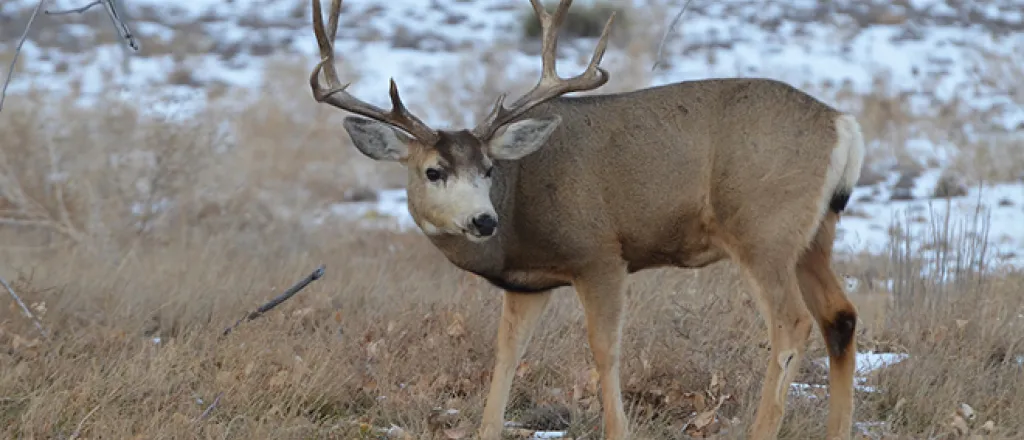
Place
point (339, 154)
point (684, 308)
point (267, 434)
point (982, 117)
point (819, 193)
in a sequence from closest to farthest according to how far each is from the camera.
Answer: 1. point (267, 434)
2. point (819, 193)
3. point (684, 308)
4. point (339, 154)
5. point (982, 117)

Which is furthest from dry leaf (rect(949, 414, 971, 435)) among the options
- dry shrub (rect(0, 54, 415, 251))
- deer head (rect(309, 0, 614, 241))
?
dry shrub (rect(0, 54, 415, 251))

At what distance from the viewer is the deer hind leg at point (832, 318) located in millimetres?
5871

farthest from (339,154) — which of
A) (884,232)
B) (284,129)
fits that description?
(884,232)

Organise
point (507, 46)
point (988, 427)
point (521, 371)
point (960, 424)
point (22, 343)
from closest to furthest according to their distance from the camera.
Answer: point (960, 424), point (988, 427), point (22, 343), point (521, 371), point (507, 46)

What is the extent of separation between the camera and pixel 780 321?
19.0 feet

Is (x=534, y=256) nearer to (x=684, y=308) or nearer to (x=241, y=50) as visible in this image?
(x=684, y=308)

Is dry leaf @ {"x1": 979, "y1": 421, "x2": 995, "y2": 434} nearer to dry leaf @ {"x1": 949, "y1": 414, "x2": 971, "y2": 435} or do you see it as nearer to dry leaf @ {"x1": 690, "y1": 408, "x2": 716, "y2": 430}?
dry leaf @ {"x1": 949, "y1": 414, "x2": 971, "y2": 435}

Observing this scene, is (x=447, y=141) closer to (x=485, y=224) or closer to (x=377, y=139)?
(x=377, y=139)

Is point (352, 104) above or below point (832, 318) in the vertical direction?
above

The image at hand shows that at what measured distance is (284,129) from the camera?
15922 mm

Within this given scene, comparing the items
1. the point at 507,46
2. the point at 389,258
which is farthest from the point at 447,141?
the point at 507,46

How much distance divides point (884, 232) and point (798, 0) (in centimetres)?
1708

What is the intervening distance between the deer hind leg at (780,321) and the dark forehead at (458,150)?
132cm

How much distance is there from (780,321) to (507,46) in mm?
16356
